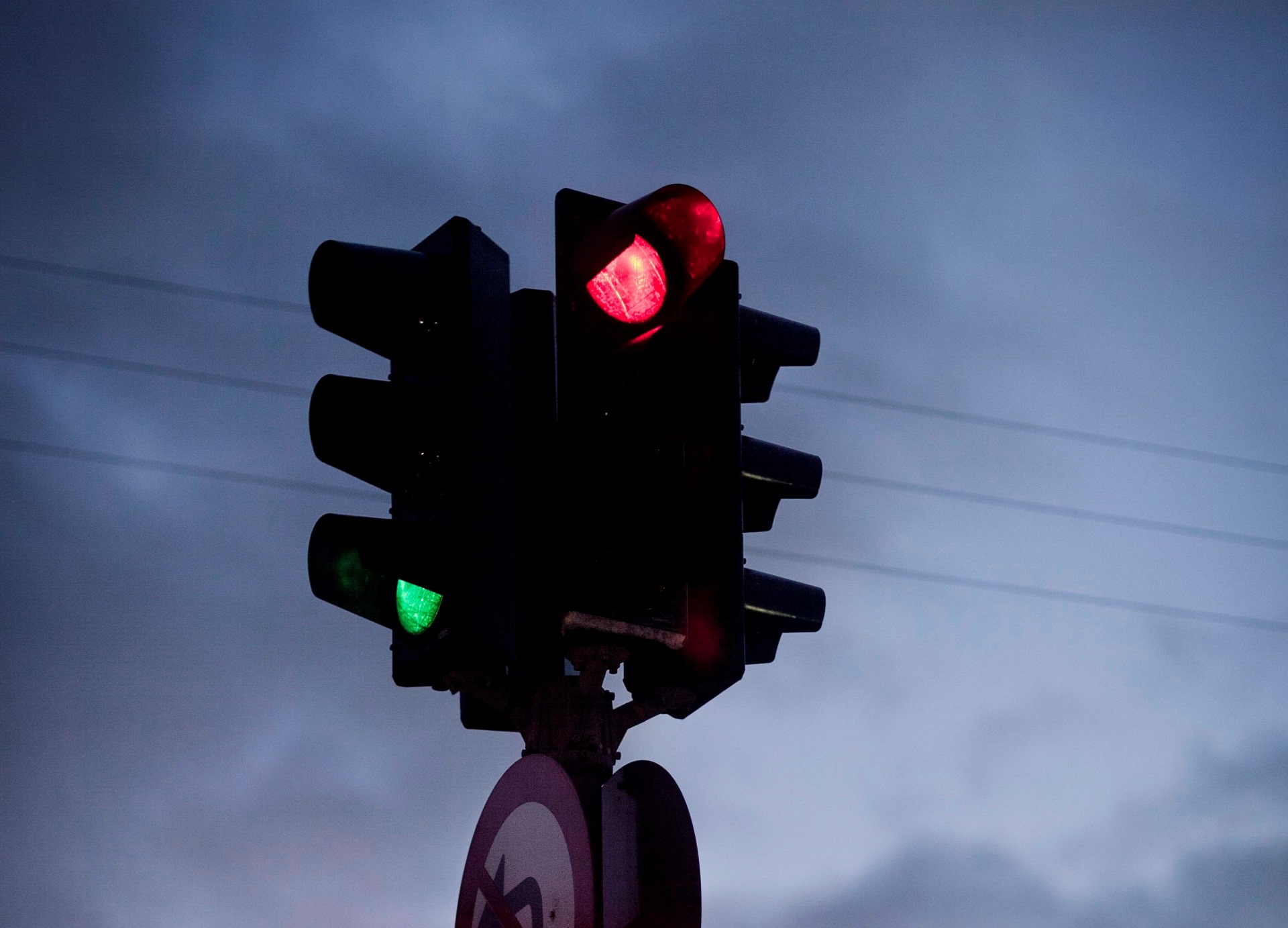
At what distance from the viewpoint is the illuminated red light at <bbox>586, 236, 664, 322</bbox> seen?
128 inches

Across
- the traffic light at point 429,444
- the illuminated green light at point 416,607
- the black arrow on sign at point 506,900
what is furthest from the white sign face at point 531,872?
the illuminated green light at point 416,607

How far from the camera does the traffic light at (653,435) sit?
3.25m

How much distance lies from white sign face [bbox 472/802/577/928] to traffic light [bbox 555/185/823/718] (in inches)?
18.0

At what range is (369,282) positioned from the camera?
3.74 metres

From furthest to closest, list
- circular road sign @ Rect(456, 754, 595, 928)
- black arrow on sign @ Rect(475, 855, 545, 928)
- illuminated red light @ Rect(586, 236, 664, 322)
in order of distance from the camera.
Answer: black arrow on sign @ Rect(475, 855, 545, 928), circular road sign @ Rect(456, 754, 595, 928), illuminated red light @ Rect(586, 236, 664, 322)

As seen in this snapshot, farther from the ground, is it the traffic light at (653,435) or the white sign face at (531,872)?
the traffic light at (653,435)

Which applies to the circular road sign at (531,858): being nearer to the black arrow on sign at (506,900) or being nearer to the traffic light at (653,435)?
the black arrow on sign at (506,900)

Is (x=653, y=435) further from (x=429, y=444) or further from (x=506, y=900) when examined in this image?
(x=506, y=900)

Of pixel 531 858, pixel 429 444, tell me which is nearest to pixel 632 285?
pixel 429 444

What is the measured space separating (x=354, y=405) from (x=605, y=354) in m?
0.67

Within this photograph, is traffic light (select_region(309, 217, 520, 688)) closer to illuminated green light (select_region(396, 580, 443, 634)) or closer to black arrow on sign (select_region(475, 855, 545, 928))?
illuminated green light (select_region(396, 580, 443, 634))

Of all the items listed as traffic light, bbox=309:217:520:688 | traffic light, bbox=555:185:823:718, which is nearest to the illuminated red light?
traffic light, bbox=555:185:823:718

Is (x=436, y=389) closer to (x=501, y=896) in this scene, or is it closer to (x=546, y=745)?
(x=546, y=745)

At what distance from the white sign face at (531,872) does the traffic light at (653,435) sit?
18.0 inches
